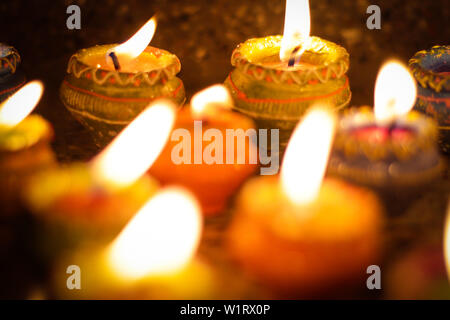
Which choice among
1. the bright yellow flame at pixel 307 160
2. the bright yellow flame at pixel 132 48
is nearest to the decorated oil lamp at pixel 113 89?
the bright yellow flame at pixel 132 48

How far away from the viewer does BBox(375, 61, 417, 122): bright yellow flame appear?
961mm

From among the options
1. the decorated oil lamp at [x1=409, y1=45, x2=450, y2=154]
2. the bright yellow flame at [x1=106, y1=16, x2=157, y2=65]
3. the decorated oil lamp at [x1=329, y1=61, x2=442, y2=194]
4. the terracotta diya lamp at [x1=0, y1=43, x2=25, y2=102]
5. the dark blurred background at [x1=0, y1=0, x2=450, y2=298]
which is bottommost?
the decorated oil lamp at [x1=329, y1=61, x2=442, y2=194]

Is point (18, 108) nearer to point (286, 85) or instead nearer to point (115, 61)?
point (115, 61)

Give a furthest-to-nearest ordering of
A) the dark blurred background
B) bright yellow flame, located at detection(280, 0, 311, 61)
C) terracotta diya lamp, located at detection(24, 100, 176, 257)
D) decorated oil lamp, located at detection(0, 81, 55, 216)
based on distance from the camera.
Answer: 1. the dark blurred background
2. bright yellow flame, located at detection(280, 0, 311, 61)
3. decorated oil lamp, located at detection(0, 81, 55, 216)
4. terracotta diya lamp, located at detection(24, 100, 176, 257)

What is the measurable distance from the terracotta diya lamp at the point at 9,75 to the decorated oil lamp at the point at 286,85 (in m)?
0.41

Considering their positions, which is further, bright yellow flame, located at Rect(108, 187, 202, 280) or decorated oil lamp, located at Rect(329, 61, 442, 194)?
decorated oil lamp, located at Rect(329, 61, 442, 194)

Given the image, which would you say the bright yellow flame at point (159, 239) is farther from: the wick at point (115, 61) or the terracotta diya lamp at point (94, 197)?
the wick at point (115, 61)

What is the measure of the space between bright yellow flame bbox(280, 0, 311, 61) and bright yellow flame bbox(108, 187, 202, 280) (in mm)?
571

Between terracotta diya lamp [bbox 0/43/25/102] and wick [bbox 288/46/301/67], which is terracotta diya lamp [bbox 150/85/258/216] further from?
terracotta diya lamp [bbox 0/43/25/102]

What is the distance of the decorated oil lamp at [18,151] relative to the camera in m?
0.92

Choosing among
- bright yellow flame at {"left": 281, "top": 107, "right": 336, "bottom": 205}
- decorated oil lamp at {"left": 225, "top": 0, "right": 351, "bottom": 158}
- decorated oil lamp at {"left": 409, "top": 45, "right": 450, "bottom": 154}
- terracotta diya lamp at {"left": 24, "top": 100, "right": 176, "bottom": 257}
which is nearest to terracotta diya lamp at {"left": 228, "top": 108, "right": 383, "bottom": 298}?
bright yellow flame at {"left": 281, "top": 107, "right": 336, "bottom": 205}

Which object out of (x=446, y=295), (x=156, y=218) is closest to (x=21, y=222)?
(x=156, y=218)

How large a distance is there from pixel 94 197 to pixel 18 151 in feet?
0.61

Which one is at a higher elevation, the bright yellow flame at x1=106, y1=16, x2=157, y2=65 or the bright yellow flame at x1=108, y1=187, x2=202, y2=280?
the bright yellow flame at x1=106, y1=16, x2=157, y2=65
